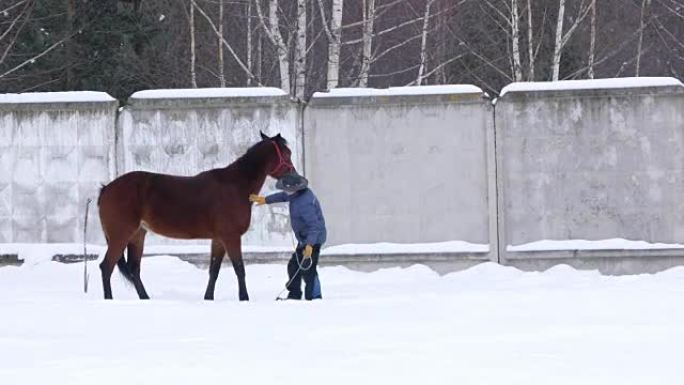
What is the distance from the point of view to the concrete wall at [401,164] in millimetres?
15336

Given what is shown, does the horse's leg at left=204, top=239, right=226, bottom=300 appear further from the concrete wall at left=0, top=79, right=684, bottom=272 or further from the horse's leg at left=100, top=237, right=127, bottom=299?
the concrete wall at left=0, top=79, right=684, bottom=272

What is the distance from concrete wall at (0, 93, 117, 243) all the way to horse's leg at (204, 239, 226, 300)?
10.4 feet

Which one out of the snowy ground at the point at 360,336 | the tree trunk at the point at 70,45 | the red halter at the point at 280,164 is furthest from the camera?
the tree trunk at the point at 70,45

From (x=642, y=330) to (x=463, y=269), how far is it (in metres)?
6.22

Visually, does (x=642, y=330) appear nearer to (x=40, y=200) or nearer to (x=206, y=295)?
(x=206, y=295)

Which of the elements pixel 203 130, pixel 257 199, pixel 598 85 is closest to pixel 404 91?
pixel 598 85

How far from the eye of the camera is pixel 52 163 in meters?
15.5

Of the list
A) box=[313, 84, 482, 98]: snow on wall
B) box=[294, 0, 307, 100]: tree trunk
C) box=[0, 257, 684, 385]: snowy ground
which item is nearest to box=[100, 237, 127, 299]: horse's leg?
box=[0, 257, 684, 385]: snowy ground

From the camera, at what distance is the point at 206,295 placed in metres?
12.5

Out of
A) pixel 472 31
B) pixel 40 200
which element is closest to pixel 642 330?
pixel 40 200

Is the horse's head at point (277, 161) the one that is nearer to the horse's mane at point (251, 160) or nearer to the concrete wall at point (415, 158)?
the horse's mane at point (251, 160)

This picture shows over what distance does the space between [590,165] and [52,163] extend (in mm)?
6550

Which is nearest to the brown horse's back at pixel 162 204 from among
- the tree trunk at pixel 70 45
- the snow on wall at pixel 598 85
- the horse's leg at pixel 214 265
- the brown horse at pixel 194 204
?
the brown horse at pixel 194 204

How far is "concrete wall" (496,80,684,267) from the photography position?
50.0 feet
